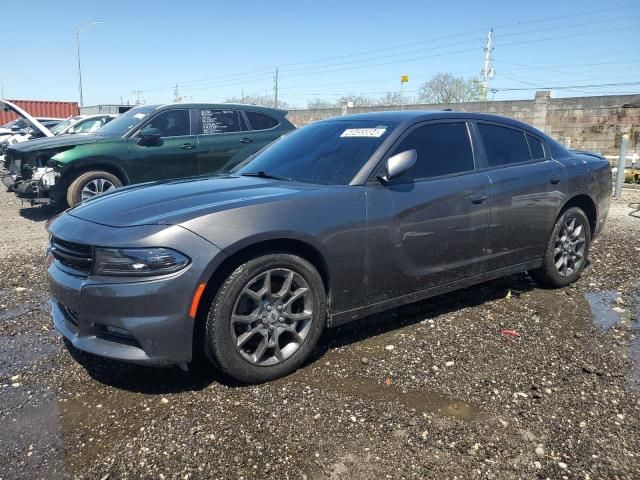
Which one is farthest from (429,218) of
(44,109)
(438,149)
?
(44,109)

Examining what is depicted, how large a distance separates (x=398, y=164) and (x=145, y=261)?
5.43ft

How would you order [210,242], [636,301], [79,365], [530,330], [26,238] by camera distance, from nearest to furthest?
[210,242]
[79,365]
[530,330]
[636,301]
[26,238]

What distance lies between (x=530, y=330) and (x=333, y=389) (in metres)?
1.76

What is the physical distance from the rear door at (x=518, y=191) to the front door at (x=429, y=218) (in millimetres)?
150

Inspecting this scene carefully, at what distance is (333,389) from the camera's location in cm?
301

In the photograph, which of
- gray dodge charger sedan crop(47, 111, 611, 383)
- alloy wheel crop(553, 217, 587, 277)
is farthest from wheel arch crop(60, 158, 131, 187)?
alloy wheel crop(553, 217, 587, 277)

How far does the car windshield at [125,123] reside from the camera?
8.12m

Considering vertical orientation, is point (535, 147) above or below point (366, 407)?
above

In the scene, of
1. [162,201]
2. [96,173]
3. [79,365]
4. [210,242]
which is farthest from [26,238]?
[210,242]

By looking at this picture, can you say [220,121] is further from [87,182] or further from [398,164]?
[398,164]

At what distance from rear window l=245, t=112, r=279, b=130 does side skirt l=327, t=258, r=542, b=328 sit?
18.3ft

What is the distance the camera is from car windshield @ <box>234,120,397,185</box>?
3.55m

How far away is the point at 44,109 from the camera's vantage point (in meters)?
33.7

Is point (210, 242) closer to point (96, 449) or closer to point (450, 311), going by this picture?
point (96, 449)
